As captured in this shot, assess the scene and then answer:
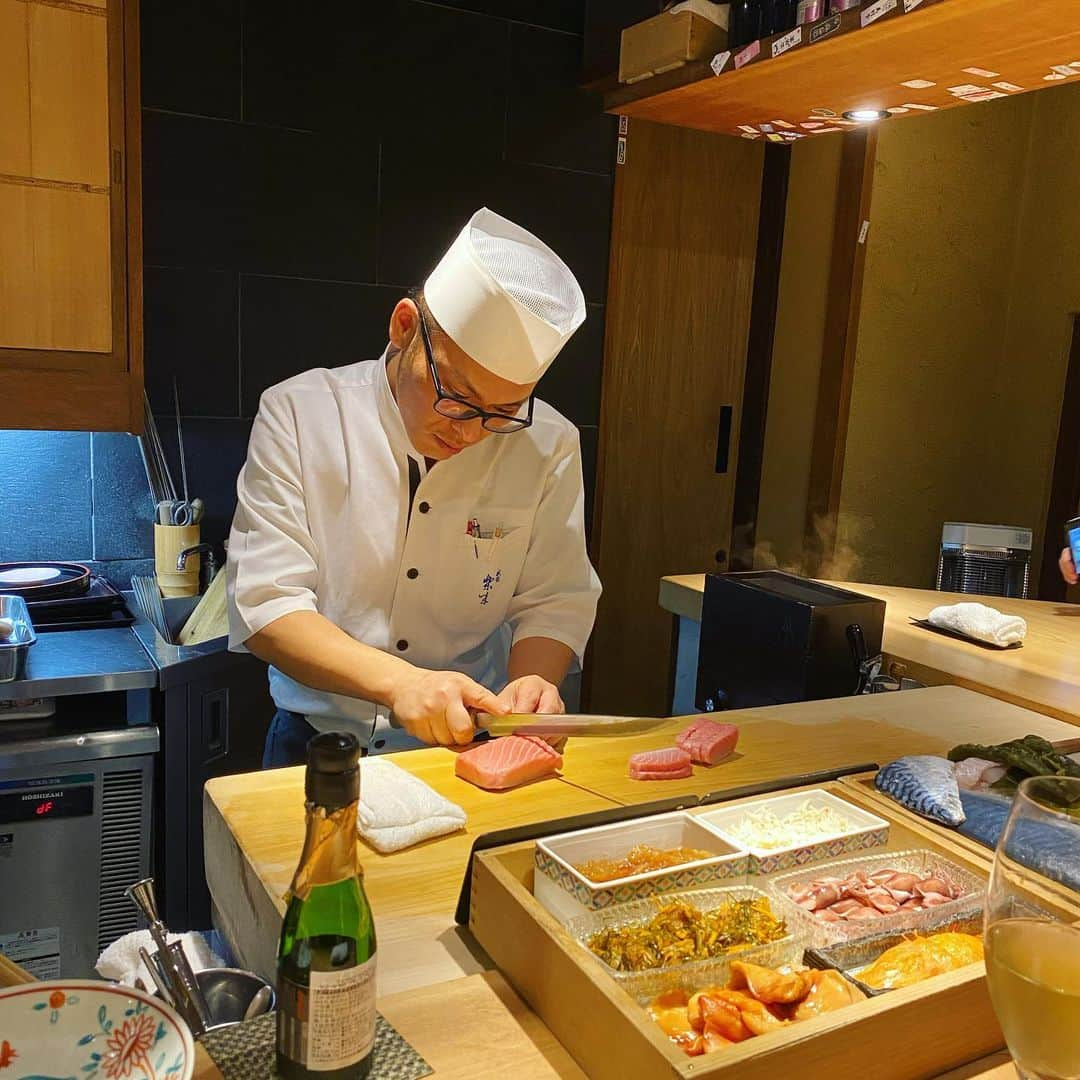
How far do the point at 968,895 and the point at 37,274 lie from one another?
2.43 meters

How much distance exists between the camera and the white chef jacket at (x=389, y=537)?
6.08ft

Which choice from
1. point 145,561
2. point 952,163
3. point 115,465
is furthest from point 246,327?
point 952,163

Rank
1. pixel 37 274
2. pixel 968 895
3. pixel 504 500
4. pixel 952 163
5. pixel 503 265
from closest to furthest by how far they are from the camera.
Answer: pixel 968 895, pixel 503 265, pixel 504 500, pixel 37 274, pixel 952 163

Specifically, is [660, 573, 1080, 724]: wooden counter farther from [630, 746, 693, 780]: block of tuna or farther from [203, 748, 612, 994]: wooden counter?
[203, 748, 612, 994]: wooden counter

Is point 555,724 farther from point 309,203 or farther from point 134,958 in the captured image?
point 309,203

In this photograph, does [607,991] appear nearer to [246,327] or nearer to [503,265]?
[503,265]

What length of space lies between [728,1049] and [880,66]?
7.91 ft

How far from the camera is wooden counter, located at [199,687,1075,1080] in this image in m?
0.89

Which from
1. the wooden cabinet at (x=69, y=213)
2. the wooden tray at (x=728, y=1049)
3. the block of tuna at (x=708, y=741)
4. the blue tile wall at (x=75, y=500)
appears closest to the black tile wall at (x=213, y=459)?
the blue tile wall at (x=75, y=500)

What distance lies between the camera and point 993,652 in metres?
2.35

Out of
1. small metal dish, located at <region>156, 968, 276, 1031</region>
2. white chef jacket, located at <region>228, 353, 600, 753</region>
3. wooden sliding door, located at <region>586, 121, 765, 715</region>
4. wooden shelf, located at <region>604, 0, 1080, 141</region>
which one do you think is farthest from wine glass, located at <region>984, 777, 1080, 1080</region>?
wooden sliding door, located at <region>586, 121, 765, 715</region>

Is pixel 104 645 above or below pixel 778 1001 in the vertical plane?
below

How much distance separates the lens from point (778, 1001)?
865mm

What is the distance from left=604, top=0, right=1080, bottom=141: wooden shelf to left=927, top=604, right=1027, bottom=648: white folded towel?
125cm
